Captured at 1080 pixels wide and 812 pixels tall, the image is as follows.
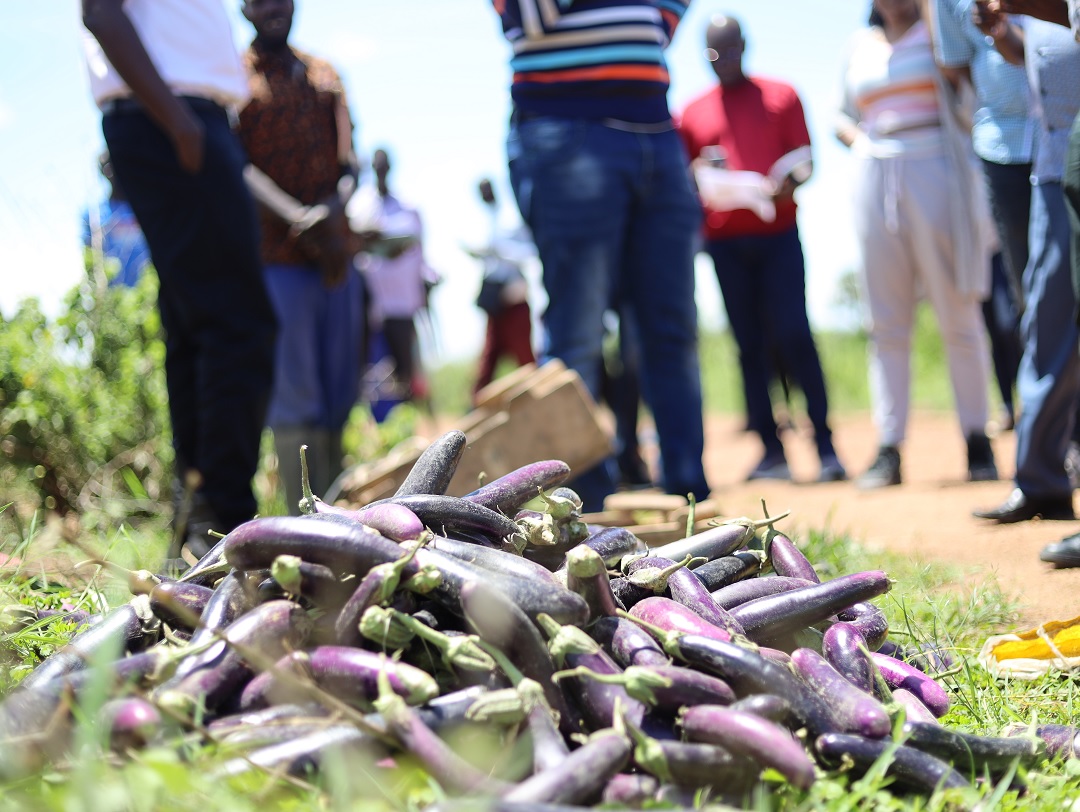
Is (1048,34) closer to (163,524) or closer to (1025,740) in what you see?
(1025,740)

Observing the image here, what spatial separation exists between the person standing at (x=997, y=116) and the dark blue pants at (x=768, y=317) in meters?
1.91

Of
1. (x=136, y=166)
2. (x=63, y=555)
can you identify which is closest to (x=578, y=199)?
(x=136, y=166)

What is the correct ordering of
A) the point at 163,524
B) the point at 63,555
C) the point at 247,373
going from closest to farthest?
the point at 63,555
the point at 247,373
the point at 163,524

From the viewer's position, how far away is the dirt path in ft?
10.2

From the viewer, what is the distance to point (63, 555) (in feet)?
10.9

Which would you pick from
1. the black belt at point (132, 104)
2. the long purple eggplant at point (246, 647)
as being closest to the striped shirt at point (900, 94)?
the black belt at point (132, 104)

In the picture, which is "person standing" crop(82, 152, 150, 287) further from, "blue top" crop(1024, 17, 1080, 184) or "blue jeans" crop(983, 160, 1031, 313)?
"blue top" crop(1024, 17, 1080, 184)

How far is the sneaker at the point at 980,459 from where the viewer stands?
5289 millimetres

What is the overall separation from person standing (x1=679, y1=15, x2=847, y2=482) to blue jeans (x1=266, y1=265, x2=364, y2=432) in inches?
91.2

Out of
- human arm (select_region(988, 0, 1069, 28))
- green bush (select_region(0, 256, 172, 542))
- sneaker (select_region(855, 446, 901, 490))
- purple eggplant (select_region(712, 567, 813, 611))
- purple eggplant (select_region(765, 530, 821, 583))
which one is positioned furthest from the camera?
sneaker (select_region(855, 446, 901, 490))

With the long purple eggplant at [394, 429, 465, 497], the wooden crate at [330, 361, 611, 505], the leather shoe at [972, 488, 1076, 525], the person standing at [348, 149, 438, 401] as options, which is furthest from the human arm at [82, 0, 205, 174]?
the person standing at [348, 149, 438, 401]

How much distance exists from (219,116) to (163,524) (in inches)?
69.6

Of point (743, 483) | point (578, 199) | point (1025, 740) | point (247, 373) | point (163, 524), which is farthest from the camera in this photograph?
point (743, 483)

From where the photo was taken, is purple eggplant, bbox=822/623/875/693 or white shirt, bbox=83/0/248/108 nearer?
purple eggplant, bbox=822/623/875/693
